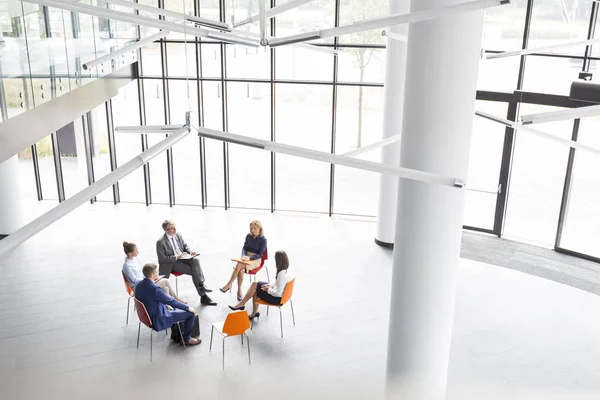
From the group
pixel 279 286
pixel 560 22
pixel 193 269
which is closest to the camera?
pixel 279 286

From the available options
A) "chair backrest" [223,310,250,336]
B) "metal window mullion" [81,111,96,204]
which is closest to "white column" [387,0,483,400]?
"chair backrest" [223,310,250,336]

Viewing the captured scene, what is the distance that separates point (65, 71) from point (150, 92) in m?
4.41

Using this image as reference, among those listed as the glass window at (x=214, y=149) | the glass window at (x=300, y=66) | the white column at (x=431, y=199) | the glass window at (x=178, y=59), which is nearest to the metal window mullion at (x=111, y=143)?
the glass window at (x=178, y=59)

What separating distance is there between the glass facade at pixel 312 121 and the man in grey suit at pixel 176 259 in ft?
8.63

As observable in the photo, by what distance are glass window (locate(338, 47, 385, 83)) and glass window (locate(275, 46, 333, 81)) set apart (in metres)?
0.32

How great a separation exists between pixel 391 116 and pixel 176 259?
4034mm

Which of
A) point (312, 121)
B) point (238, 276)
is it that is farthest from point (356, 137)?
point (238, 276)

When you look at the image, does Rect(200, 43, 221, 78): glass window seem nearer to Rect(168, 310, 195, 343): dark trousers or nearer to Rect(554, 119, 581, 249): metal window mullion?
Rect(168, 310, 195, 343): dark trousers

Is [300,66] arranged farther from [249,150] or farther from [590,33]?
[590,33]

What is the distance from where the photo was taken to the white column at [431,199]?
513 centimetres

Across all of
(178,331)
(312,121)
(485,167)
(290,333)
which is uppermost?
(312,121)

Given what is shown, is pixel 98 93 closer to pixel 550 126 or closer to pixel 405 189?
pixel 405 189

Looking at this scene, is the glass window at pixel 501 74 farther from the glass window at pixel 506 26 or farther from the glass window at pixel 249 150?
the glass window at pixel 249 150

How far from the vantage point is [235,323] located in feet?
23.3
